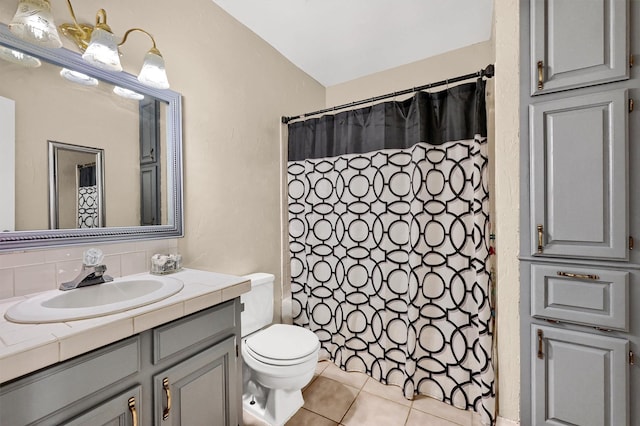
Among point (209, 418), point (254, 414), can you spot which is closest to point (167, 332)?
point (209, 418)

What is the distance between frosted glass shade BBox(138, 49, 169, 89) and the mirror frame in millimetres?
90

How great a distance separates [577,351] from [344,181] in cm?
150

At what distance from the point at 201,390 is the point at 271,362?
1.33 ft

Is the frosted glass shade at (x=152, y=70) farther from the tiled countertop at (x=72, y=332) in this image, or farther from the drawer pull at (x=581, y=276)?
the drawer pull at (x=581, y=276)

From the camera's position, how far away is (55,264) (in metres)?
1.11

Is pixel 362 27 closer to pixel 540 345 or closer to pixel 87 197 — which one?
pixel 87 197

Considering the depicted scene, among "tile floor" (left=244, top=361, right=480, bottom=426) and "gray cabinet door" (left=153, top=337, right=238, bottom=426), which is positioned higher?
"gray cabinet door" (left=153, top=337, right=238, bottom=426)

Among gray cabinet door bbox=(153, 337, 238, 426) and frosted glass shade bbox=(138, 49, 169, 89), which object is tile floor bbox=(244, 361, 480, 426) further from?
frosted glass shade bbox=(138, 49, 169, 89)

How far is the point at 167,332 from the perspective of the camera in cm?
96

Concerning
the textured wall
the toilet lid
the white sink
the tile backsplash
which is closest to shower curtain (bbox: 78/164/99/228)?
the tile backsplash

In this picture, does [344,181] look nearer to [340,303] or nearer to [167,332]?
[340,303]

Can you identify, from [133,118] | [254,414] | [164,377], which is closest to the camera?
[164,377]

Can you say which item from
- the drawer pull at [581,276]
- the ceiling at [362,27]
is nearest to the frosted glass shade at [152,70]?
the ceiling at [362,27]

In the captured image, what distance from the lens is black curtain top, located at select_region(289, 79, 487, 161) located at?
1608 mm
